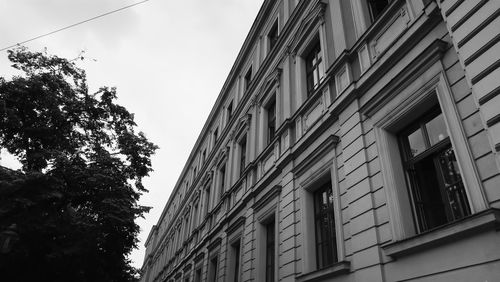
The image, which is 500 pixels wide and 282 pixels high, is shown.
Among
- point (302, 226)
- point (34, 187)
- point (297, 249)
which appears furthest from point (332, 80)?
point (34, 187)

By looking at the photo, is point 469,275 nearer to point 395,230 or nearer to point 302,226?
point 395,230

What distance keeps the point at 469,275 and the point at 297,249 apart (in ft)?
13.9

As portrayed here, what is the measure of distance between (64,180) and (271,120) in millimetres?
7650

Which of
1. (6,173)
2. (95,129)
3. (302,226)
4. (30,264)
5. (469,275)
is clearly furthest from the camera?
(95,129)

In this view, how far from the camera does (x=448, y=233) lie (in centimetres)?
399

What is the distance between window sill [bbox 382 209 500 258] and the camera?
3547 millimetres

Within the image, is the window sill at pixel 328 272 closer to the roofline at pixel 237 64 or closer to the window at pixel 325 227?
the window at pixel 325 227

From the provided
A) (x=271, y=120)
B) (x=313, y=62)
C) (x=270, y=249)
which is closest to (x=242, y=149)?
(x=271, y=120)

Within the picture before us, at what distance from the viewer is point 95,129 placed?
1517cm

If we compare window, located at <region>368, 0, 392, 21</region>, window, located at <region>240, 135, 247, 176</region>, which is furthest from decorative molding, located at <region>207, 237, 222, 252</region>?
window, located at <region>368, 0, 392, 21</region>

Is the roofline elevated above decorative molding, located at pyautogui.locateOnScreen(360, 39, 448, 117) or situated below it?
above

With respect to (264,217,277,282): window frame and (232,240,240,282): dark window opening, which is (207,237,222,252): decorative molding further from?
(264,217,277,282): window frame

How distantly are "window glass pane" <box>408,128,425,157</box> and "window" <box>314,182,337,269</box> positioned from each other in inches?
90.1

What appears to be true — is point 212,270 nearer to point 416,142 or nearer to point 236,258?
point 236,258
